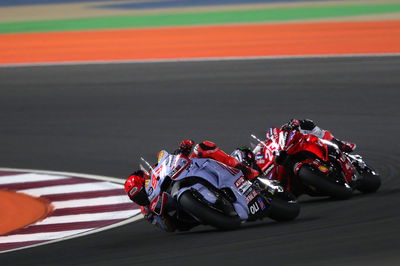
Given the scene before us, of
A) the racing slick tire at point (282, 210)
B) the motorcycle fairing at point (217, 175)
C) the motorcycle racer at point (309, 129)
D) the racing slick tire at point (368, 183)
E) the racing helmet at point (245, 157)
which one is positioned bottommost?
the racing slick tire at point (282, 210)

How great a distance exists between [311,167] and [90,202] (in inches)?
119

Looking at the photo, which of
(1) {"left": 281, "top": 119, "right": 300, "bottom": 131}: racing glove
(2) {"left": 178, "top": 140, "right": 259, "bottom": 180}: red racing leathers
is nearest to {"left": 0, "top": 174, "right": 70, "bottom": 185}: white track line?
(1) {"left": 281, "top": 119, "right": 300, "bottom": 131}: racing glove

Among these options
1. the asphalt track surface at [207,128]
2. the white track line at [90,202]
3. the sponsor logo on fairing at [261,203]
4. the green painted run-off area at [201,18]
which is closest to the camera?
the asphalt track surface at [207,128]

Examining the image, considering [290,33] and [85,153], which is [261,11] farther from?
[85,153]

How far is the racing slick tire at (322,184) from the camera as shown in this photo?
38.0ft

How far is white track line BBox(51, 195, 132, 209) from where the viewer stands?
13219 mm

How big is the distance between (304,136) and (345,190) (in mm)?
797

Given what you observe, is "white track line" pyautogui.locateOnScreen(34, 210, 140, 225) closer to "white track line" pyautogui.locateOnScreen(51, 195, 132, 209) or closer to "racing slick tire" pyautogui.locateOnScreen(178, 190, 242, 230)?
"white track line" pyautogui.locateOnScreen(51, 195, 132, 209)

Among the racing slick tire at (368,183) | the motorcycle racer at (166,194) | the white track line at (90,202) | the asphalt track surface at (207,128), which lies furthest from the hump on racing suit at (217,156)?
the white track line at (90,202)

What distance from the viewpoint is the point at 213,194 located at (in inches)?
400

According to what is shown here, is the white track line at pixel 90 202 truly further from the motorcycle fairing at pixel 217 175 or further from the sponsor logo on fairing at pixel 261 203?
the sponsor logo on fairing at pixel 261 203

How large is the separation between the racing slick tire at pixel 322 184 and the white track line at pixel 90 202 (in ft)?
8.11

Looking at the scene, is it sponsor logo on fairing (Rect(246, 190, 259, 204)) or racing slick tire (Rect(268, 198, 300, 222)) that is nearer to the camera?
sponsor logo on fairing (Rect(246, 190, 259, 204))

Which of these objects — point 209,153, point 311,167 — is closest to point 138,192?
point 209,153
